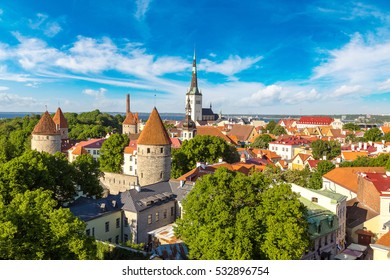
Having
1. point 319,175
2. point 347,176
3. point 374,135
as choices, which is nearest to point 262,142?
point 374,135

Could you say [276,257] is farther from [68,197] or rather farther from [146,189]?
[68,197]

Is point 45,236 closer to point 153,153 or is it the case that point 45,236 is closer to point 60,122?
point 153,153

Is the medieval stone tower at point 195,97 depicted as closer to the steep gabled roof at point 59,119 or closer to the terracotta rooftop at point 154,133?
the steep gabled roof at point 59,119

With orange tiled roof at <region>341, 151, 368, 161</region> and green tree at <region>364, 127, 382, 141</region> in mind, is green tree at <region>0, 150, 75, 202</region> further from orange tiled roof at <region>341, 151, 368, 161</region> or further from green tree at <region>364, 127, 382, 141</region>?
green tree at <region>364, 127, 382, 141</region>

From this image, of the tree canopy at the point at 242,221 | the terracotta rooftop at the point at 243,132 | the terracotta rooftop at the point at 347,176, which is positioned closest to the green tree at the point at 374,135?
the terracotta rooftop at the point at 243,132

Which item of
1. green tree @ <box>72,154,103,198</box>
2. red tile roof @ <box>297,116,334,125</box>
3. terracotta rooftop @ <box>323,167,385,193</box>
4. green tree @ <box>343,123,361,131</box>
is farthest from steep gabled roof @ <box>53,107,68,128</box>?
red tile roof @ <box>297,116,334,125</box>

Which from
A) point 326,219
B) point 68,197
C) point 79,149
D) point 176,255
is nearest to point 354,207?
point 326,219
